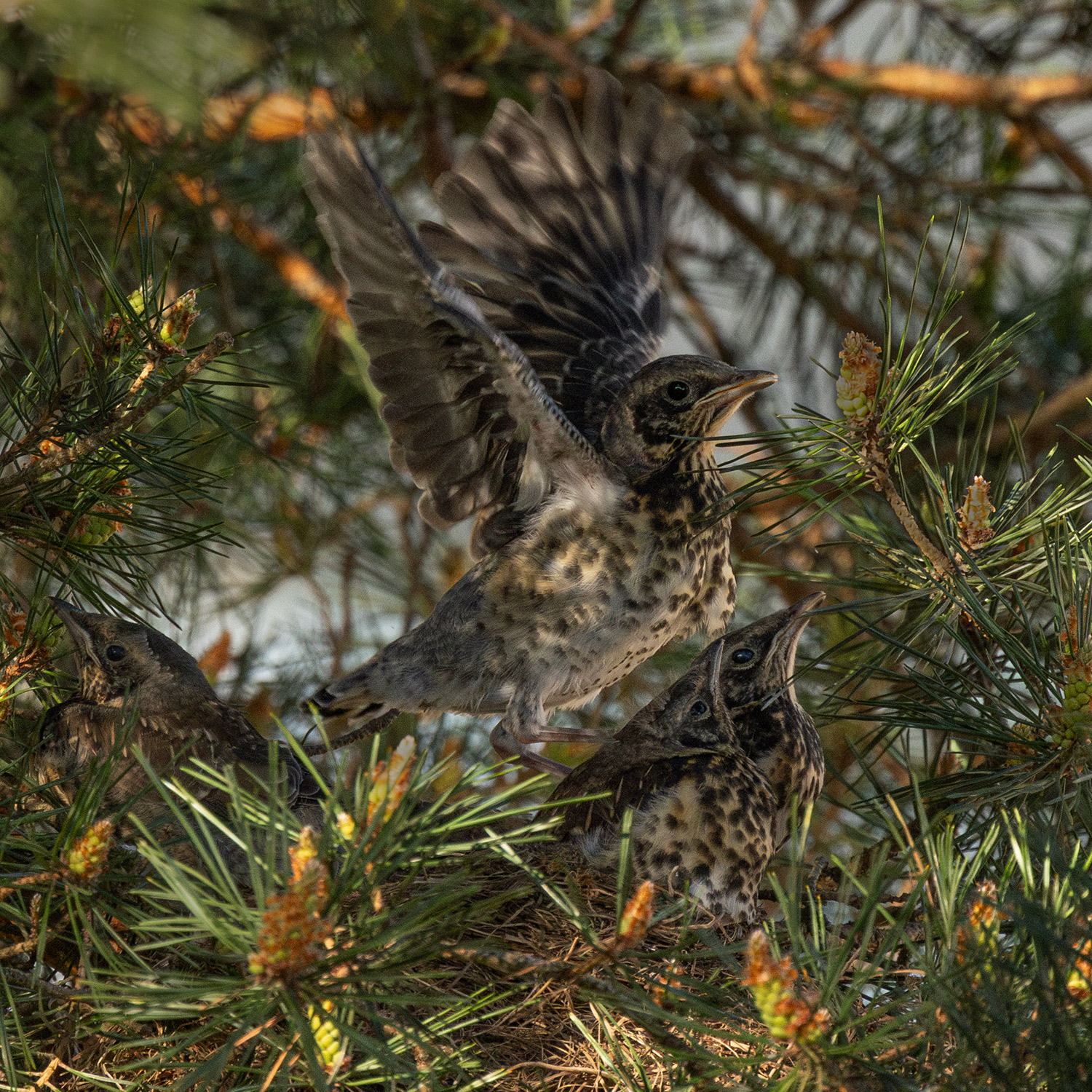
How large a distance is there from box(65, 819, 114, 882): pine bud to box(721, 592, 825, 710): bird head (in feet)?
3.91

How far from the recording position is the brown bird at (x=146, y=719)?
71.1 inches

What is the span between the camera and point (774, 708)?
2.16 metres

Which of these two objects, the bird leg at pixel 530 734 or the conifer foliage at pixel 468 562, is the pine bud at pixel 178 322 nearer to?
the conifer foliage at pixel 468 562

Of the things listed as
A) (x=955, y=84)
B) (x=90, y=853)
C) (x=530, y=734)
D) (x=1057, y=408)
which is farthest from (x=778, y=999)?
(x=955, y=84)

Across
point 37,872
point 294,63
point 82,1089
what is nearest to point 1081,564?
point 37,872

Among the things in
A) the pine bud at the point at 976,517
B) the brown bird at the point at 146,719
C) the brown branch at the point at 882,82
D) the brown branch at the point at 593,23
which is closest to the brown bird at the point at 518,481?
the brown bird at the point at 146,719

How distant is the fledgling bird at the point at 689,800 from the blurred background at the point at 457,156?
18.3 inches

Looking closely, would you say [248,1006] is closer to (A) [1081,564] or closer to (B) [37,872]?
(B) [37,872]

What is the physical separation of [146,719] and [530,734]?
1.97 feet

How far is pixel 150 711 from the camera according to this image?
194cm

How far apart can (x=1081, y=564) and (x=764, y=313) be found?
6.36ft

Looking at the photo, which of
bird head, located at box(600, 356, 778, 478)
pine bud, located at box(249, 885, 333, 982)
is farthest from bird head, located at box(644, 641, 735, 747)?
pine bud, located at box(249, 885, 333, 982)

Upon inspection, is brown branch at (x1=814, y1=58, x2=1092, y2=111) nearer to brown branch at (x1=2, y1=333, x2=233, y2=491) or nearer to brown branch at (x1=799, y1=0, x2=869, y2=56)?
brown branch at (x1=799, y1=0, x2=869, y2=56)

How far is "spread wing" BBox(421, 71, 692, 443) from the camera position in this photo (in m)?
2.41
